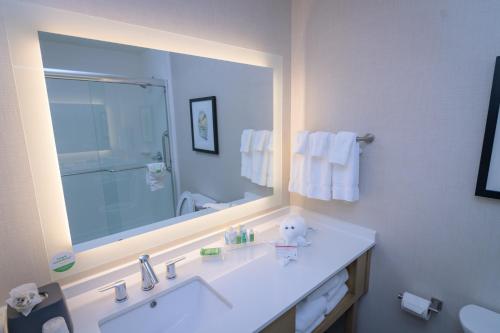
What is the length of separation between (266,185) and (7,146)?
1.22 m

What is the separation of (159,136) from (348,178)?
43.2 inches

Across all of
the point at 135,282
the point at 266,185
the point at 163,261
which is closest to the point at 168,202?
the point at 163,261

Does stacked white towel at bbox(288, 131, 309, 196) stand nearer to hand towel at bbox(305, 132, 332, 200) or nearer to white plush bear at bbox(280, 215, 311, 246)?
hand towel at bbox(305, 132, 332, 200)

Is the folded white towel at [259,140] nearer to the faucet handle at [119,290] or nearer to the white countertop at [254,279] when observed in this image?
the white countertop at [254,279]

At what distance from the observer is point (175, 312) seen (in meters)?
1.00

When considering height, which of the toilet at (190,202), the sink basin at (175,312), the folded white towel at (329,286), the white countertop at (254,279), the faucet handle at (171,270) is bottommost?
the folded white towel at (329,286)

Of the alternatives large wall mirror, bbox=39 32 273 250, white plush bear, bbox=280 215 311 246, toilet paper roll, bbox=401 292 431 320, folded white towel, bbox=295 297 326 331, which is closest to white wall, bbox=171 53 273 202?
large wall mirror, bbox=39 32 273 250

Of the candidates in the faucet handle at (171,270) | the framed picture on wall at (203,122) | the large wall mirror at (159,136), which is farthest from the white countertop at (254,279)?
the framed picture on wall at (203,122)

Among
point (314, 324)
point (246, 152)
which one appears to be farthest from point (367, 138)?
point (314, 324)

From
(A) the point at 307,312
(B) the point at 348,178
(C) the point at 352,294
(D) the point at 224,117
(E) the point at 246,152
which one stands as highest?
(D) the point at 224,117

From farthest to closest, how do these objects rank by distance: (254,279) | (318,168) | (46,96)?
1. (318,168)
2. (254,279)
3. (46,96)

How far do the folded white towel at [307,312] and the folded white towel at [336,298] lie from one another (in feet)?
0.22

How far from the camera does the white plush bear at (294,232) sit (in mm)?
1280

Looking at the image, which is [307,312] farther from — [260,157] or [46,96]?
[46,96]
